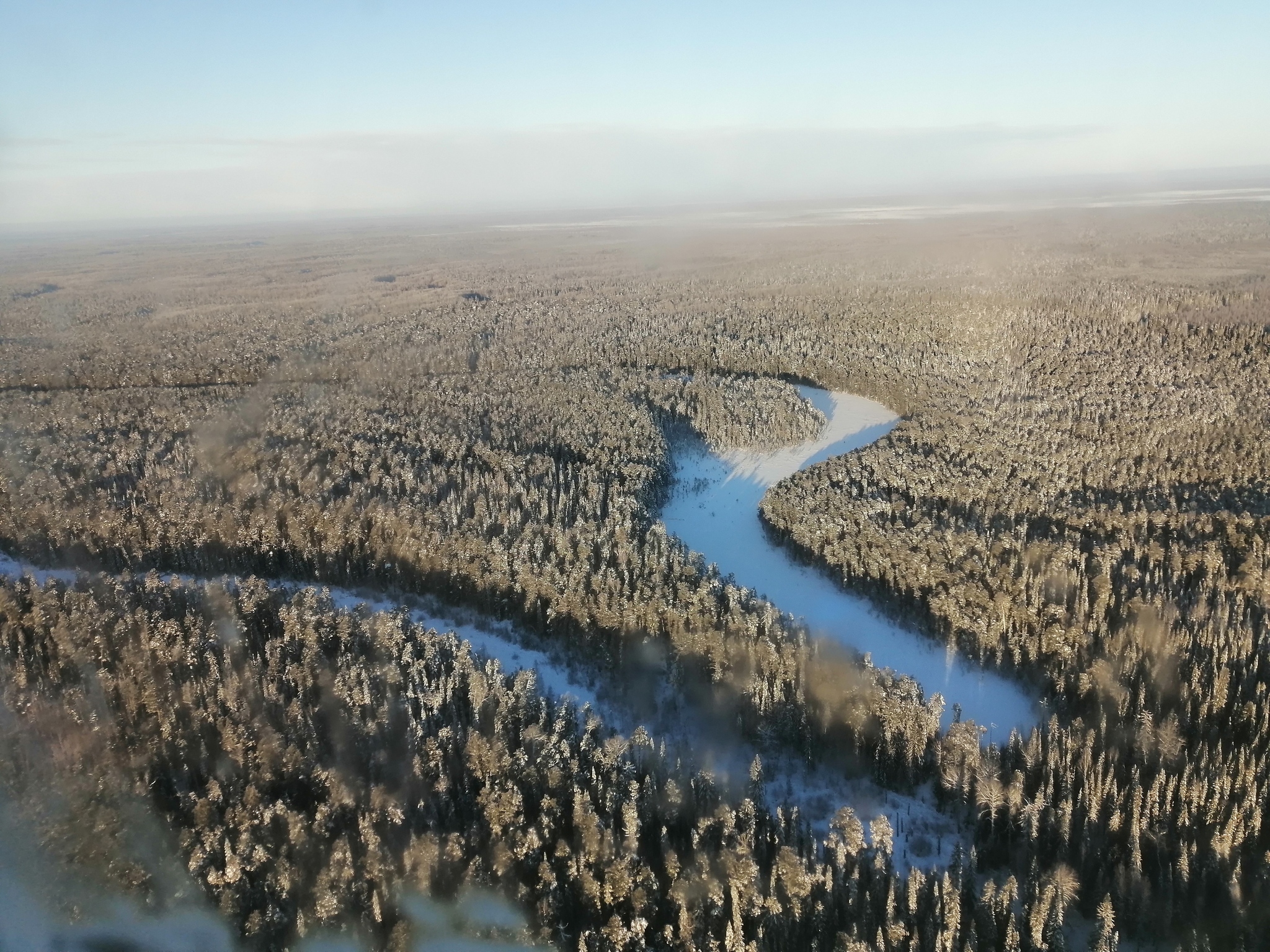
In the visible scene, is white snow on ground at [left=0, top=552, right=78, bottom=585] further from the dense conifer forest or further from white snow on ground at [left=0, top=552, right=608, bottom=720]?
the dense conifer forest

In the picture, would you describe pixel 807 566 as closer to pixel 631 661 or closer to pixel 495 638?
pixel 631 661

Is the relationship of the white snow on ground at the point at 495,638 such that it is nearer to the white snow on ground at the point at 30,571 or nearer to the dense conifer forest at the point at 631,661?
the dense conifer forest at the point at 631,661

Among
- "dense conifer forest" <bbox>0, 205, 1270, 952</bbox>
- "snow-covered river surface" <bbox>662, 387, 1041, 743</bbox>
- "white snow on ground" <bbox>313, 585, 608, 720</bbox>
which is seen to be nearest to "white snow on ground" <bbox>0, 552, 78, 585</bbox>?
"dense conifer forest" <bbox>0, 205, 1270, 952</bbox>

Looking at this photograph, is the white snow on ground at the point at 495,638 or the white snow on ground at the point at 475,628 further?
the white snow on ground at the point at 475,628

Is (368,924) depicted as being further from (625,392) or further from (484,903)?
(625,392)

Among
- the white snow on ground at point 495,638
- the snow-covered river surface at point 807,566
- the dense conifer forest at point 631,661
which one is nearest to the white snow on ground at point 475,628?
the white snow on ground at point 495,638

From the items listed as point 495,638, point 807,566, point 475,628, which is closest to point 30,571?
point 475,628
